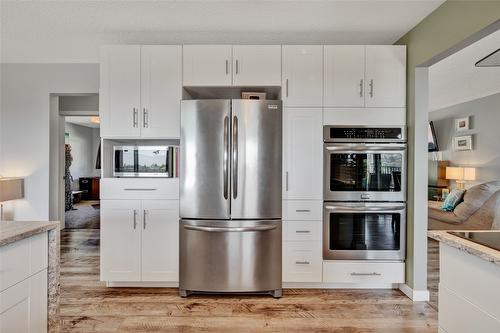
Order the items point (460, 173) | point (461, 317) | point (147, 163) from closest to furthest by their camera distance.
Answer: point (461, 317) < point (147, 163) < point (460, 173)

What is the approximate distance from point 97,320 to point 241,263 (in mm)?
1232

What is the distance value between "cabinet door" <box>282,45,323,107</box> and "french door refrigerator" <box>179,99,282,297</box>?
263 mm

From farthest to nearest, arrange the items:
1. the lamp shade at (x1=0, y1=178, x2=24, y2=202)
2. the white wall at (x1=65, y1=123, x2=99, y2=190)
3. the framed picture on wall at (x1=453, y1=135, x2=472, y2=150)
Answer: the white wall at (x1=65, y1=123, x2=99, y2=190) → the framed picture on wall at (x1=453, y1=135, x2=472, y2=150) → the lamp shade at (x1=0, y1=178, x2=24, y2=202)

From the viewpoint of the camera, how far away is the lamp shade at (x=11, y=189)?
3.62 metres

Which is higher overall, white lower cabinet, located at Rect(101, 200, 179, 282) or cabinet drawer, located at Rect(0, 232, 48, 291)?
cabinet drawer, located at Rect(0, 232, 48, 291)

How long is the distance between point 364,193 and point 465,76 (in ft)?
9.51

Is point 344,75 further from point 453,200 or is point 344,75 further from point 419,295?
point 453,200

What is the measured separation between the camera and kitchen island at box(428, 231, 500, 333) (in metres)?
1.18

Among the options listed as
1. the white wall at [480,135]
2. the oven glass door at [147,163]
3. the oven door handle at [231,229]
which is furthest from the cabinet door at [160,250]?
the white wall at [480,135]

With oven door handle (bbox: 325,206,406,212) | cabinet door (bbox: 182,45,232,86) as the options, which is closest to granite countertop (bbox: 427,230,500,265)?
oven door handle (bbox: 325,206,406,212)

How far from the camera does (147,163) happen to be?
3.03 metres

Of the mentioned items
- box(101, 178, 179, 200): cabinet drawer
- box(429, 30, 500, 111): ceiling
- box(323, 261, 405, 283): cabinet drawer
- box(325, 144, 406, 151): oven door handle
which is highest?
box(429, 30, 500, 111): ceiling

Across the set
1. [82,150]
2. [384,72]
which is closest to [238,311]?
[384,72]

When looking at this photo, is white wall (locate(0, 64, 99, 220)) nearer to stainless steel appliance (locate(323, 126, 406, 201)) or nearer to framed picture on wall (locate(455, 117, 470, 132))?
stainless steel appliance (locate(323, 126, 406, 201))
